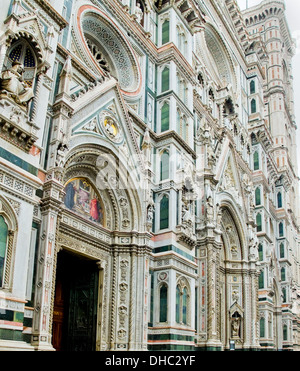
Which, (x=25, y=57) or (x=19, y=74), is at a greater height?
(x=25, y=57)

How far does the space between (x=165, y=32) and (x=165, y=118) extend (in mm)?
5162

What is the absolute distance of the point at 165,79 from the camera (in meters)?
22.2

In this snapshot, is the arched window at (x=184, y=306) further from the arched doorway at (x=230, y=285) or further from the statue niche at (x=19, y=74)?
the statue niche at (x=19, y=74)

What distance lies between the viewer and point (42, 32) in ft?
47.1

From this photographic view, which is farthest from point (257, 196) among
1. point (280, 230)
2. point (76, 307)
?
point (76, 307)

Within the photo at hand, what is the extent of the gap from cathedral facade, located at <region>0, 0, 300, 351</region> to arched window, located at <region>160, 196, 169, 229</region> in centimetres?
5

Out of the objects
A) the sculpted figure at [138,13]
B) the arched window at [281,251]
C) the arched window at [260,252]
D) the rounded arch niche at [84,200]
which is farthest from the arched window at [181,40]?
the arched window at [281,251]

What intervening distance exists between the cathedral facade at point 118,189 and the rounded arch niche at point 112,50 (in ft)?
0.18

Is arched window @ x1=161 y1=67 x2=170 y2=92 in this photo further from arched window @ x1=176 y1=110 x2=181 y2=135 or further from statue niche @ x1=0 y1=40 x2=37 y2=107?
statue niche @ x1=0 y1=40 x2=37 y2=107

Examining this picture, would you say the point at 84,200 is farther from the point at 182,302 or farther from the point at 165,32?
the point at 165,32

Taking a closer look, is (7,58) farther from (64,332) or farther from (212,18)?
(212,18)

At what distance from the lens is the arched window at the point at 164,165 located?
20.0m
